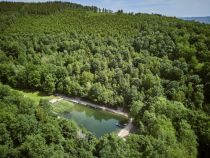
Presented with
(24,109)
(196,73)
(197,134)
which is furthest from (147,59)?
(24,109)

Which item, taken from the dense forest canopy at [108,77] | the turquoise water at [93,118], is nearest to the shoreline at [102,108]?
the turquoise water at [93,118]

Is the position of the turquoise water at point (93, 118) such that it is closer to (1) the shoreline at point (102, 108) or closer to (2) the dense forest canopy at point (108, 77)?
(1) the shoreline at point (102, 108)

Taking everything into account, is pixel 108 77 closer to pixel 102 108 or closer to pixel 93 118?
pixel 102 108

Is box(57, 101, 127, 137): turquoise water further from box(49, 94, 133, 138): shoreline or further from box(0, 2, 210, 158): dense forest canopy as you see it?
box(0, 2, 210, 158): dense forest canopy

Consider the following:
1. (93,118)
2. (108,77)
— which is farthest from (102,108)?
(108,77)

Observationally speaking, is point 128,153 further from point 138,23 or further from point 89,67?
point 138,23

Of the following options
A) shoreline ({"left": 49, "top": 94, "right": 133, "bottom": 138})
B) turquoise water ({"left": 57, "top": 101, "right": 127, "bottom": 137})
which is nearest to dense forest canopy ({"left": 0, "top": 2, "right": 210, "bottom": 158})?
shoreline ({"left": 49, "top": 94, "right": 133, "bottom": 138})
